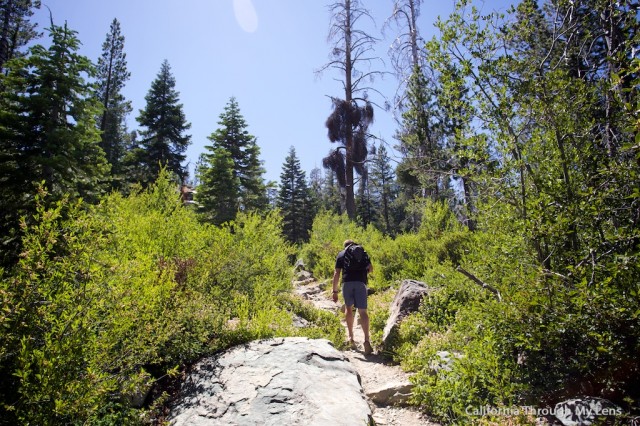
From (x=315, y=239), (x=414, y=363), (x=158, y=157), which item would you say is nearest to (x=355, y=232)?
(x=315, y=239)

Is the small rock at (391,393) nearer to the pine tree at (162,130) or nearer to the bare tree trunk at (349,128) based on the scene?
the bare tree trunk at (349,128)

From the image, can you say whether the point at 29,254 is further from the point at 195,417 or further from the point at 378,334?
the point at 378,334

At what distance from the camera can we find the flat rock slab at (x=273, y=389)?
324cm

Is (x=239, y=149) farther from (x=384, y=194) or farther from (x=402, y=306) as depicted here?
(x=384, y=194)

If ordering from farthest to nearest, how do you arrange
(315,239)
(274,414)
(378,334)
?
1. (315,239)
2. (378,334)
3. (274,414)

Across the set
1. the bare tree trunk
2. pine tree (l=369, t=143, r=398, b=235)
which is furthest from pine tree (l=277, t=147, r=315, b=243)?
the bare tree trunk

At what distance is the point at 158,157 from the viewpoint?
69.4 ft

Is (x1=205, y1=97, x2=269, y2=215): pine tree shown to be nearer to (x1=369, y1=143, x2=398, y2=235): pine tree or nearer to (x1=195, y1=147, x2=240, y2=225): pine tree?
(x1=195, y1=147, x2=240, y2=225): pine tree

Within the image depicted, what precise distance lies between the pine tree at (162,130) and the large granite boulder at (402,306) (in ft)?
60.7

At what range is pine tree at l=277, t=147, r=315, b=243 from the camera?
1417 inches

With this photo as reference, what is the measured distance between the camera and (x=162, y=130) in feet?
70.6

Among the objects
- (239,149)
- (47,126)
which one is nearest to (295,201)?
(239,149)

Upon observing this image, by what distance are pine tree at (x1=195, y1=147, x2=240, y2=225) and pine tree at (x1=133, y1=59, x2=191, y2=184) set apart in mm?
6399

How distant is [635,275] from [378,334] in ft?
14.9
